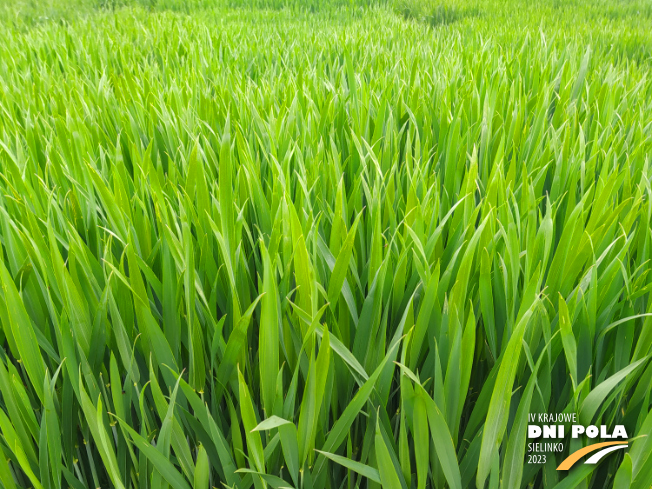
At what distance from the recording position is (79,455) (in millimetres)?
497

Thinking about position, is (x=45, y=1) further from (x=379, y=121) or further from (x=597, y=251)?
(x=597, y=251)

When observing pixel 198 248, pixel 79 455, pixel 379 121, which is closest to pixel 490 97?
pixel 379 121

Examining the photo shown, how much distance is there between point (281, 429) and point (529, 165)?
682mm

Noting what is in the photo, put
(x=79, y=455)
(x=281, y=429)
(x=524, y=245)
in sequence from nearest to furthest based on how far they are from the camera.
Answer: (x=281, y=429)
(x=79, y=455)
(x=524, y=245)

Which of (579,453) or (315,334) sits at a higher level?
(315,334)

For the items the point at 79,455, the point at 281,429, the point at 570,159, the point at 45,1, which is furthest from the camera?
the point at 45,1

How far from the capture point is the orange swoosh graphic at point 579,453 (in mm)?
433

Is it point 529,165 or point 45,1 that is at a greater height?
point 45,1

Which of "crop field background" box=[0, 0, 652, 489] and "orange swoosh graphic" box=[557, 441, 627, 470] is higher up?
"crop field background" box=[0, 0, 652, 489]

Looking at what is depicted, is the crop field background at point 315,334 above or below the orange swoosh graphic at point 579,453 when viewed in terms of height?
above

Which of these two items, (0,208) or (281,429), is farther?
(0,208)

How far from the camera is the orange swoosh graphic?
43cm

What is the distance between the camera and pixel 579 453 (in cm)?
43

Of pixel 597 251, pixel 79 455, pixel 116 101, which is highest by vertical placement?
pixel 116 101
